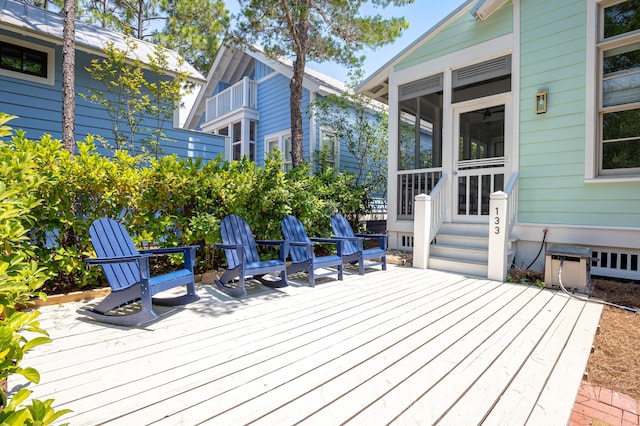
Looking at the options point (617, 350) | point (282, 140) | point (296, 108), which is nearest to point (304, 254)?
point (617, 350)

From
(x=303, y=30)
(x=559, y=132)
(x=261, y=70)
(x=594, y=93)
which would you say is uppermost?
(x=261, y=70)

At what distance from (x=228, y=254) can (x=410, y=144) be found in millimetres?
7269

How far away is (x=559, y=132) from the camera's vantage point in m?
4.84

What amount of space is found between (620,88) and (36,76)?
9.37m

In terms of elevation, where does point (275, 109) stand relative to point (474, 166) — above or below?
above

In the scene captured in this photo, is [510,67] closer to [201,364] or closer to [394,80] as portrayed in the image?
[394,80]

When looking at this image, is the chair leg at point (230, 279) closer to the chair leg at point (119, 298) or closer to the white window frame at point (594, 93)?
the chair leg at point (119, 298)

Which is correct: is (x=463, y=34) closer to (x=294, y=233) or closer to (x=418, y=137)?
(x=418, y=137)

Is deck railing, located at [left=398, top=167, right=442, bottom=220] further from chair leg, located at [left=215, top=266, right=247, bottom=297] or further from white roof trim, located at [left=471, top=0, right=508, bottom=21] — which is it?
chair leg, located at [left=215, top=266, right=247, bottom=297]

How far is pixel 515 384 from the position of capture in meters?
1.90

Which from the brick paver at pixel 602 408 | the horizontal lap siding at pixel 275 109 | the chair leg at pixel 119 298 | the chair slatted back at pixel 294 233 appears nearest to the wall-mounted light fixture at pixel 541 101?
the chair slatted back at pixel 294 233

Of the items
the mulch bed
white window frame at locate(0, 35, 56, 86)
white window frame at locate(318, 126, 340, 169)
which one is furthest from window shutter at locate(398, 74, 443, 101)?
white window frame at locate(0, 35, 56, 86)

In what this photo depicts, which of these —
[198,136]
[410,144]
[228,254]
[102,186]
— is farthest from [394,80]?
[102,186]

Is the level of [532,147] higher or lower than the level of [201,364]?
higher
